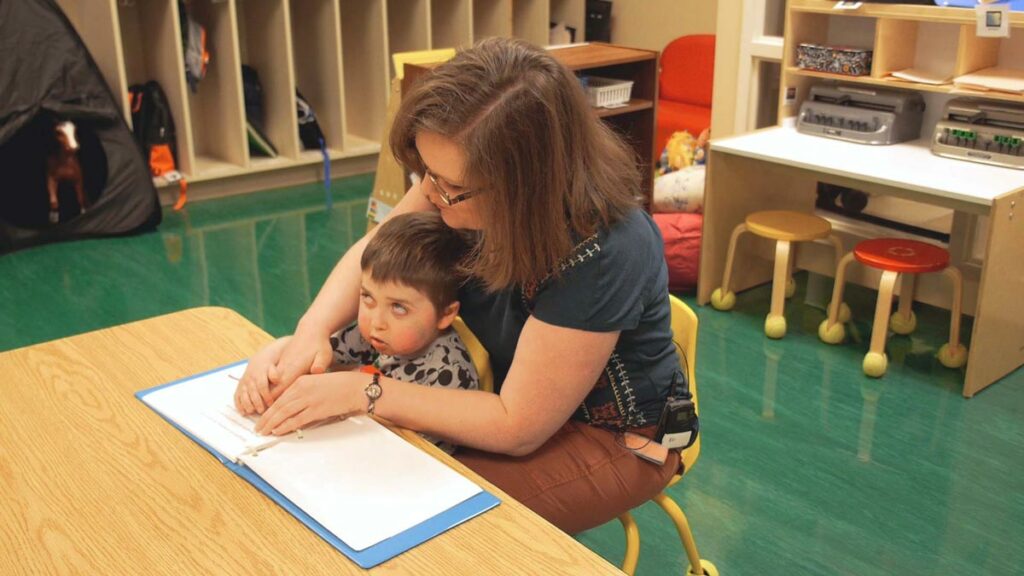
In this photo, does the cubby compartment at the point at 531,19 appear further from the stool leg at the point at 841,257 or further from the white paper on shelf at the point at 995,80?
the white paper on shelf at the point at 995,80

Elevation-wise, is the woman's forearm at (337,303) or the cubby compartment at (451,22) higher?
the cubby compartment at (451,22)

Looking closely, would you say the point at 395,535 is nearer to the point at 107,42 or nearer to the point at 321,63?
the point at 107,42

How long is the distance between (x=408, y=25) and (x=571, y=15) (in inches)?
42.8

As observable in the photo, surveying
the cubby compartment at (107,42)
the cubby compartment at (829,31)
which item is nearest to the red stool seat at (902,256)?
the cubby compartment at (829,31)

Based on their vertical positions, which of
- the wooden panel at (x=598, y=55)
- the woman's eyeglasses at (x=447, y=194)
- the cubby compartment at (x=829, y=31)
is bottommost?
the wooden panel at (x=598, y=55)

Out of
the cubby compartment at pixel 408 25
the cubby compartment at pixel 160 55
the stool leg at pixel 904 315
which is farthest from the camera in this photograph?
the cubby compartment at pixel 408 25

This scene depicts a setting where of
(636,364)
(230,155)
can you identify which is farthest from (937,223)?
(230,155)

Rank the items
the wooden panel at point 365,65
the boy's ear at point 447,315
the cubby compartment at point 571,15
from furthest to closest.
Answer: the cubby compartment at point 571,15 → the wooden panel at point 365,65 → the boy's ear at point 447,315

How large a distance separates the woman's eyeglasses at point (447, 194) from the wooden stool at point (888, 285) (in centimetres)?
202

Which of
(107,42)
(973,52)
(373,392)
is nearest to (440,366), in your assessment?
(373,392)

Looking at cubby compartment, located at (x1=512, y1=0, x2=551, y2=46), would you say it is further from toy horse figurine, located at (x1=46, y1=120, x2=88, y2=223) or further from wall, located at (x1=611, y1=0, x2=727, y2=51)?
toy horse figurine, located at (x1=46, y1=120, x2=88, y2=223)

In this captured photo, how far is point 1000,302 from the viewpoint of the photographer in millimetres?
2881

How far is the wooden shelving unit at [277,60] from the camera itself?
480 centimetres

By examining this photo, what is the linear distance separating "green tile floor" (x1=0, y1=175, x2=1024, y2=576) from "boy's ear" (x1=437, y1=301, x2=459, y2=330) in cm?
88
